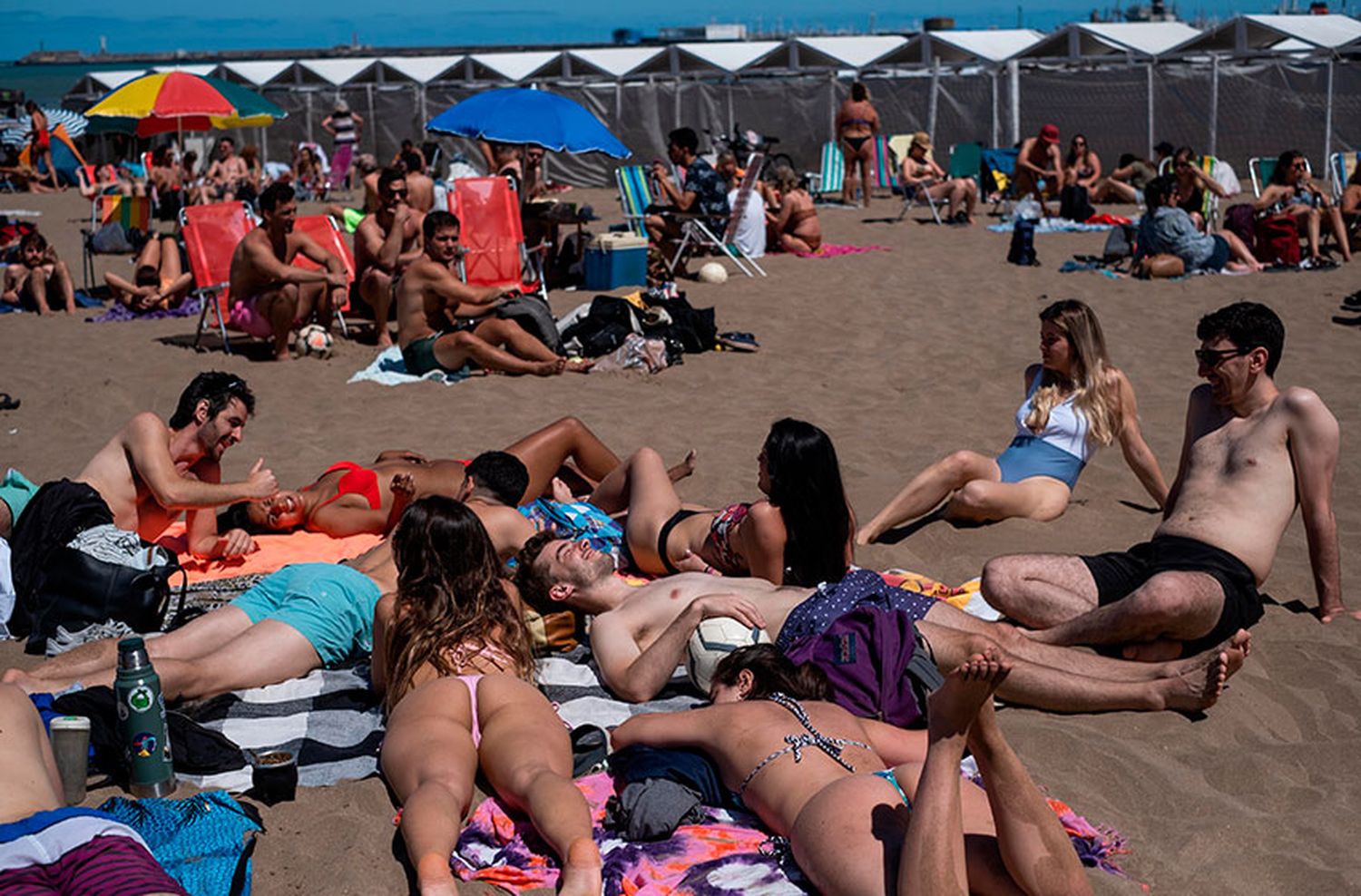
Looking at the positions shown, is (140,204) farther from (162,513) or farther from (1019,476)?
(1019,476)

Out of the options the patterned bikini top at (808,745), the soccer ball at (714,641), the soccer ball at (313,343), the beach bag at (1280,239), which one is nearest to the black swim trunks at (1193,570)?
the soccer ball at (714,641)

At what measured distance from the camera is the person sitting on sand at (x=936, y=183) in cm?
1580

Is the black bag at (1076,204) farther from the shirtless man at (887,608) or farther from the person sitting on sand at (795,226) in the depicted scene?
the shirtless man at (887,608)

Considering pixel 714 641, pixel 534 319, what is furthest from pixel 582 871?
pixel 534 319

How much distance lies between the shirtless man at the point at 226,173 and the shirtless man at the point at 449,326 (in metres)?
9.79

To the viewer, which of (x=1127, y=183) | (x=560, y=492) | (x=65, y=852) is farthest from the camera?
(x=1127, y=183)

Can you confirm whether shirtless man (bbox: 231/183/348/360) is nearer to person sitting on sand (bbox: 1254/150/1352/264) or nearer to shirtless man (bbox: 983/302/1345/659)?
shirtless man (bbox: 983/302/1345/659)

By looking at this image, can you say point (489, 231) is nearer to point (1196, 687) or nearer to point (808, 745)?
point (1196, 687)

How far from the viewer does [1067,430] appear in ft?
17.9

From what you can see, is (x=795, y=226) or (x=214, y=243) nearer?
(x=214, y=243)

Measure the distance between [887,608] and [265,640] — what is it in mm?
1835

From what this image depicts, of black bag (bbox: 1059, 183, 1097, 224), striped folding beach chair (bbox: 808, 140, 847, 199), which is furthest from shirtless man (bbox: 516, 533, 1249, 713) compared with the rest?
striped folding beach chair (bbox: 808, 140, 847, 199)

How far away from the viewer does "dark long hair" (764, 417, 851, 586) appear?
4285mm

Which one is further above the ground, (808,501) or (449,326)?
(808,501)
